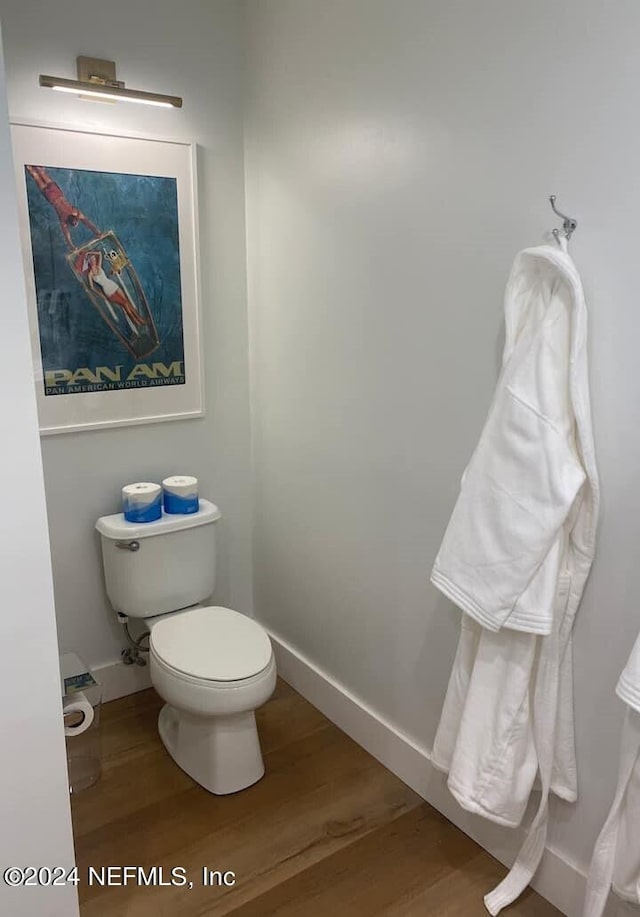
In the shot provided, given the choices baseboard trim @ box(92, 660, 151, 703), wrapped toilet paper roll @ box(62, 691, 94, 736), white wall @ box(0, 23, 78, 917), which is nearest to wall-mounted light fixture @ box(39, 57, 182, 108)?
white wall @ box(0, 23, 78, 917)

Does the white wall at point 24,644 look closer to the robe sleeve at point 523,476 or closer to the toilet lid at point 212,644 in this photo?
the toilet lid at point 212,644

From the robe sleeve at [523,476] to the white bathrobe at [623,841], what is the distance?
0.27 metres

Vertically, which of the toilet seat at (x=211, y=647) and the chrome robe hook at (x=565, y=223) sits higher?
the chrome robe hook at (x=565, y=223)

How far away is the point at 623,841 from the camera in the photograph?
144 cm

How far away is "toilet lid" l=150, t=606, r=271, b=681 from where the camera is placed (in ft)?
6.64

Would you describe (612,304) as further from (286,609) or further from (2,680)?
(286,609)

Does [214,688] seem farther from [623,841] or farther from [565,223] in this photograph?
[565,223]

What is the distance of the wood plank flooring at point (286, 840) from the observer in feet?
5.80

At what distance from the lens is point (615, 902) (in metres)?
1.55

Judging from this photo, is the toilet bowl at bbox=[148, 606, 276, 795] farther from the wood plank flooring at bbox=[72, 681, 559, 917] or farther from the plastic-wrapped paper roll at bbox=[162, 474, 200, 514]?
the plastic-wrapped paper roll at bbox=[162, 474, 200, 514]

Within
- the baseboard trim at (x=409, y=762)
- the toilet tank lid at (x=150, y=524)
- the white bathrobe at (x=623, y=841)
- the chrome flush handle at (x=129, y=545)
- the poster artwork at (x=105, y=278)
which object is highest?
the poster artwork at (x=105, y=278)

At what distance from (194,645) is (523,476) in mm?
1181

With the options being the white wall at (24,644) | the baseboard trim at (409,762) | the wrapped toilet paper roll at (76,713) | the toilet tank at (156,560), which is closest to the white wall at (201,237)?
the toilet tank at (156,560)

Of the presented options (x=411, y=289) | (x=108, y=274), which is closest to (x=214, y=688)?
(x=411, y=289)
